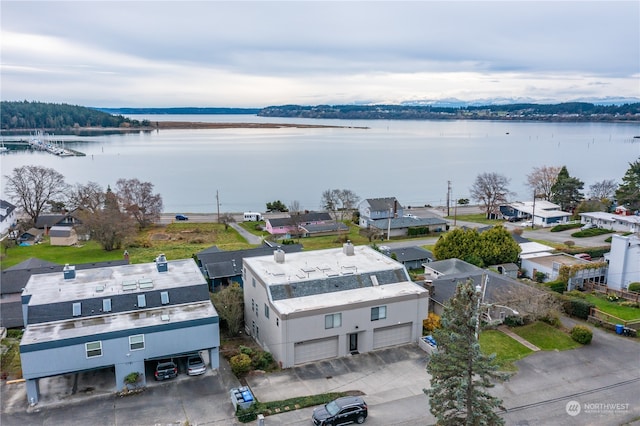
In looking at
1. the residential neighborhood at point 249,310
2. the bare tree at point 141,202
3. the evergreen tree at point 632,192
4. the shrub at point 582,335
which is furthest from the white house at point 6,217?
the evergreen tree at point 632,192

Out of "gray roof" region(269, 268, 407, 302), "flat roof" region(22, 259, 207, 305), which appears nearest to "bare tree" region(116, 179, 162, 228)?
"flat roof" region(22, 259, 207, 305)

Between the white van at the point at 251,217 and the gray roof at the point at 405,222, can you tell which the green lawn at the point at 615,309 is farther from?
the white van at the point at 251,217

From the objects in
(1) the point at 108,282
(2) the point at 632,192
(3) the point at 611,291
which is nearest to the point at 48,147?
(1) the point at 108,282

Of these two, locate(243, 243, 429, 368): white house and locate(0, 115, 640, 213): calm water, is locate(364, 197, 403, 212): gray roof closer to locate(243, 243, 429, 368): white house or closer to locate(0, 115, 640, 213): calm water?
locate(0, 115, 640, 213): calm water

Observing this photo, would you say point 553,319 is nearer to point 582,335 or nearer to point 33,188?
point 582,335

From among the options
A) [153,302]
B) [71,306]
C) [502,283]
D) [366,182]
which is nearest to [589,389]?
[502,283]
